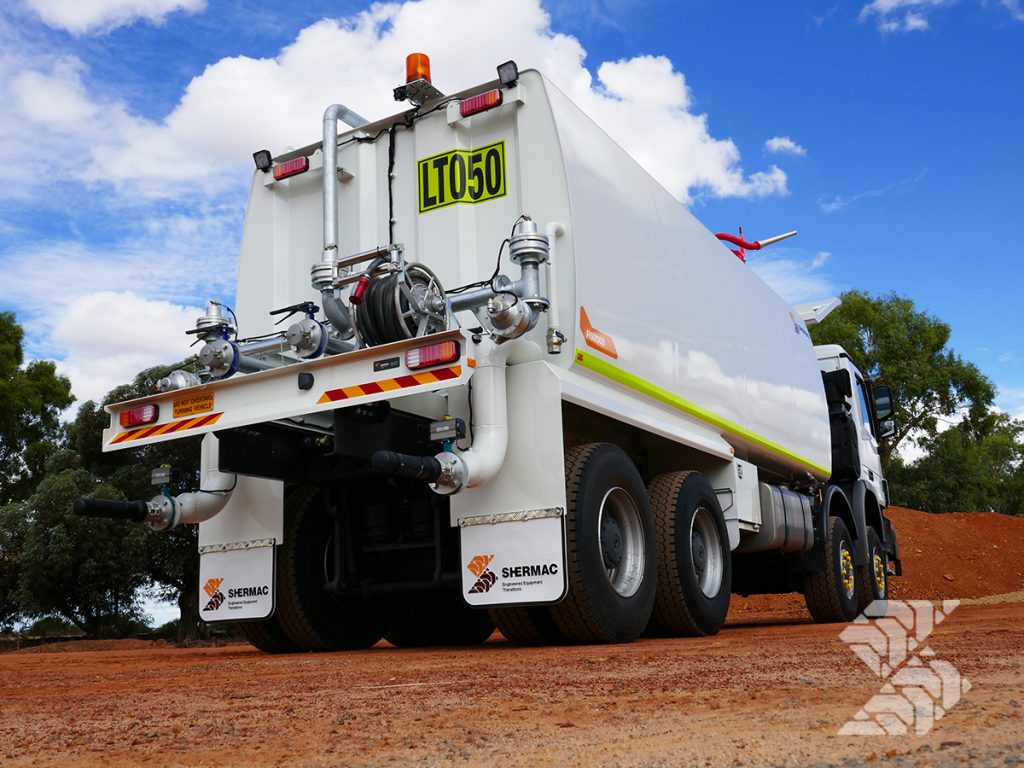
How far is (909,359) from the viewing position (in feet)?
120

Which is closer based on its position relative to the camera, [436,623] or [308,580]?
[308,580]

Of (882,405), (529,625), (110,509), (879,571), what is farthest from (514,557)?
(882,405)

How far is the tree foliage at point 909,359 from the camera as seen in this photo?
118 feet

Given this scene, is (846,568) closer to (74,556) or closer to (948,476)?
(74,556)

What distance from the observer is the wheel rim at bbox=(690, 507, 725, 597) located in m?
7.75

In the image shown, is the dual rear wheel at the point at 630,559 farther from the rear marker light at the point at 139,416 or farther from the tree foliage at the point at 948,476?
the tree foliage at the point at 948,476

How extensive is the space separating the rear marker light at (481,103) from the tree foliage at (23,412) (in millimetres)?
21356

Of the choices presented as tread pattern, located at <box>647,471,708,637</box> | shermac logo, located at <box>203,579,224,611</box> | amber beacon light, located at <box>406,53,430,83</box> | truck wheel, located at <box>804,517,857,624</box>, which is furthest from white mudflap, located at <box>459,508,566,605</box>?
truck wheel, located at <box>804,517,857,624</box>

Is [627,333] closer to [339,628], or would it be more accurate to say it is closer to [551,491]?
[551,491]

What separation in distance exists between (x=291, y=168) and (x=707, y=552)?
418cm

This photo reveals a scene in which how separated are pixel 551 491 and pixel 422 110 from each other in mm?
2966

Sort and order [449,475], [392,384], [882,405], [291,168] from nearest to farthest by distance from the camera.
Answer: [449,475] → [392,384] → [291,168] → [882,405]

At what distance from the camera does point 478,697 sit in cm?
361

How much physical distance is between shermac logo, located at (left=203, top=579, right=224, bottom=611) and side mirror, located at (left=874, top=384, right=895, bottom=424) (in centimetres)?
918
